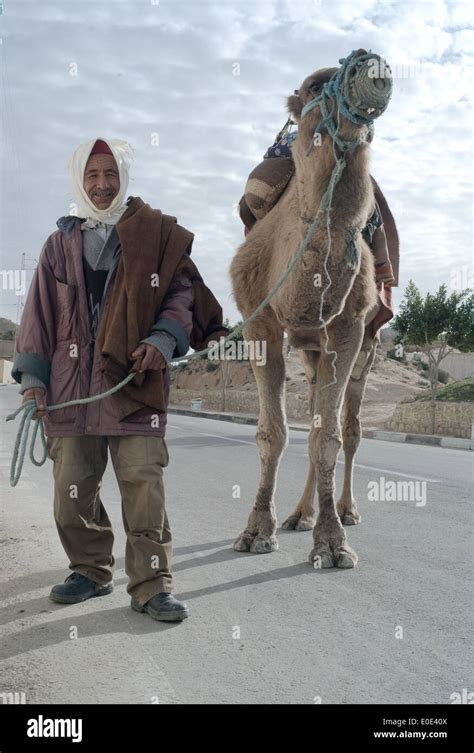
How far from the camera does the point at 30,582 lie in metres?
4.23

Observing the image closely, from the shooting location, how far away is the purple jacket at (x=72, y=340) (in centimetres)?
384

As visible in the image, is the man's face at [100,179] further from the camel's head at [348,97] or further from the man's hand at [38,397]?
the camel's head at [348,97]

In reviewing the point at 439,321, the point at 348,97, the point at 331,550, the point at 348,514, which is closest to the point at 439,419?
the point at 439,321

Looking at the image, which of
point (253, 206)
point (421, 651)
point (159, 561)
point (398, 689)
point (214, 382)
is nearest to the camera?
point (398, 689)

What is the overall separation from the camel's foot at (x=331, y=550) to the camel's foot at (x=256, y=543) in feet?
1.29

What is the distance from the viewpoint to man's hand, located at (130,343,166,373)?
3.70m

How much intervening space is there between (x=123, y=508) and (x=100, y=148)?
1804 millimetres

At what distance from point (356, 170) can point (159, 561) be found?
2.34m

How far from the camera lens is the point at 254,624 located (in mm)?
3584

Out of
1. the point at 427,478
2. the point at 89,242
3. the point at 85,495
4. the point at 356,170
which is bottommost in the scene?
the point at 427,478

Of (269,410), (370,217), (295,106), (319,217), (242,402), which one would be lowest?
(242,402)

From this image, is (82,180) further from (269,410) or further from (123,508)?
(269,410)
